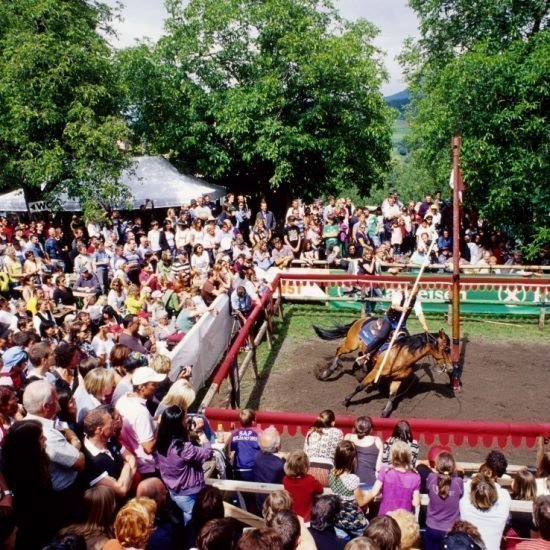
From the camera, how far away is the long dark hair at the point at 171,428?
18.2ft

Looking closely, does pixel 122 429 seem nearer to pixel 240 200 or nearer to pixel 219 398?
pixel 219 398

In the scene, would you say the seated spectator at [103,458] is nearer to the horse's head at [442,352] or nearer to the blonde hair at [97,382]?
the blonde hair at [97,382]

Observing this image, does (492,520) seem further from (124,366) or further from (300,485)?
(124,366)

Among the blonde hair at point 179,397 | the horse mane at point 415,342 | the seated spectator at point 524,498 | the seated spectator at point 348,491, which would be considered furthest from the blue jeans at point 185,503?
the horse mane at point 415,342

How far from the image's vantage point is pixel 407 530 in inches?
184

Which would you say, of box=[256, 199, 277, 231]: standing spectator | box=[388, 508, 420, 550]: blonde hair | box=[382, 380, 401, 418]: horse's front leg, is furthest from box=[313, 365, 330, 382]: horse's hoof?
box=[256, 199, 277, 231]: standing spectator

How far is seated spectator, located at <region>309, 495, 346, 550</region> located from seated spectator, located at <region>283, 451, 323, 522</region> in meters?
0.62

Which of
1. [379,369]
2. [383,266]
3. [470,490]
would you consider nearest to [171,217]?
[383,266]

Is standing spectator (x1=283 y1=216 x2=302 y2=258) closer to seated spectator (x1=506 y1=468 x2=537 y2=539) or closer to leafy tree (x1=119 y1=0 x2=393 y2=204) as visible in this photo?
leafy tree (x1=119 y1=0 x2=393 y2=204)

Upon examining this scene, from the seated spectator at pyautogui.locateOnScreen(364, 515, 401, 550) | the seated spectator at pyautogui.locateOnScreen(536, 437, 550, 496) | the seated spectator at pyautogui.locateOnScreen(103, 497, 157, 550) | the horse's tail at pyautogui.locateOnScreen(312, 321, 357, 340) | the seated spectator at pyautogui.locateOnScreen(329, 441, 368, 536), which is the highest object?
the seated spectator at pyautogui.locateOnScreen(103, 497, 157, 550)

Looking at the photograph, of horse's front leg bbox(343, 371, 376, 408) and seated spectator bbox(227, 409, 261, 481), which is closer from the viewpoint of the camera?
seated spectator bbox(227, 409, 261, 481)

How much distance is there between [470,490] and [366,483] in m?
1.18

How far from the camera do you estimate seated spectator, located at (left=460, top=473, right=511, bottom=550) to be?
5047 millimetres

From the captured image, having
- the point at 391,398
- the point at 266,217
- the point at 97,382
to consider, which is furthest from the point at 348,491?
the point at 266,217
